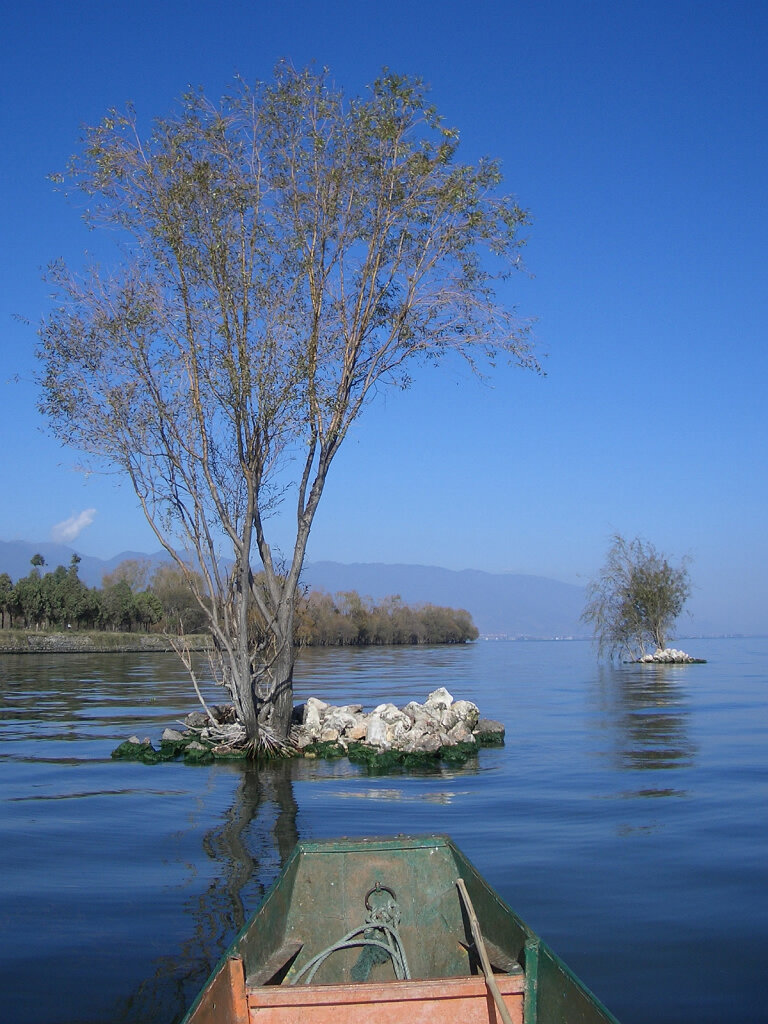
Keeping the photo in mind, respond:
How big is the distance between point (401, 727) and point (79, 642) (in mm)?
60946

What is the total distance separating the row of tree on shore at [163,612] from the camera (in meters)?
79.9

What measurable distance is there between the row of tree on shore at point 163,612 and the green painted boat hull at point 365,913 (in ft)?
214

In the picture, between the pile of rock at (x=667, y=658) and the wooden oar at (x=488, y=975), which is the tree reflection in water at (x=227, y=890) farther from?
the pile of rock at (x=667, y=658)

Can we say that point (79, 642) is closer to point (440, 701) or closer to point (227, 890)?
point (440, 701)

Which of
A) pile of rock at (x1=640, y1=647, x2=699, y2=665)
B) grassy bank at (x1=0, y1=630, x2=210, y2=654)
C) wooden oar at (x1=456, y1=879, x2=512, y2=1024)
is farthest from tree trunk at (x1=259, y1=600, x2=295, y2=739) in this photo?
grassy bank at (x1=0, y1=630, x2=210, y2=654)

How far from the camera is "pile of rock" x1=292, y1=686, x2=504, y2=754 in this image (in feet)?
53.2

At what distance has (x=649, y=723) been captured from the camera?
68.7 feet

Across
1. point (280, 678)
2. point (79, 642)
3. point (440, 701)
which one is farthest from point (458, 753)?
point (79, 642)

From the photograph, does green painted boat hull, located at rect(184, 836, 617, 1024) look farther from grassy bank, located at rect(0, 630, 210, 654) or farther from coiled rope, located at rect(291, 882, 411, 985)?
grassy bank, located at rect(0, 630, 210, 654)

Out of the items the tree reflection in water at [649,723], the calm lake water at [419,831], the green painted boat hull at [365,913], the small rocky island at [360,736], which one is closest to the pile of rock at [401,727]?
the small rocky island at [360,736]

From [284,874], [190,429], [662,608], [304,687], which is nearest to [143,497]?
[190,429]

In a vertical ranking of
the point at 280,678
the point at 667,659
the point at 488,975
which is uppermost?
the point at 280,678

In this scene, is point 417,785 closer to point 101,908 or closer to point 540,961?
point 101,908

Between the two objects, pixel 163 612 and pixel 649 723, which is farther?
pixel 163 612
